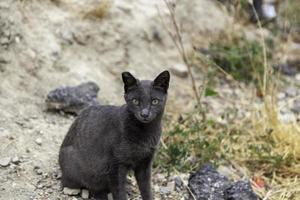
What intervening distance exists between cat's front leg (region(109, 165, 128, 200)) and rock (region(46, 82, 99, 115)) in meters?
1.08

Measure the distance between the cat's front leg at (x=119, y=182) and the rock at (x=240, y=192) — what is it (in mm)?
754

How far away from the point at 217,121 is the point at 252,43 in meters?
Answer: 1.19

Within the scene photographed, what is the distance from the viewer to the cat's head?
343cm

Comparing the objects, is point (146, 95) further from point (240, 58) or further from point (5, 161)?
point (240, 58)

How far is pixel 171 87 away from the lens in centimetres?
560

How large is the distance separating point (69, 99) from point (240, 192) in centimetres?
159

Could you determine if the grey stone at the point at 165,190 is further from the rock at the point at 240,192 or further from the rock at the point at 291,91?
the rock at the point at 291,91

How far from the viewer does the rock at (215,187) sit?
385 centimetres

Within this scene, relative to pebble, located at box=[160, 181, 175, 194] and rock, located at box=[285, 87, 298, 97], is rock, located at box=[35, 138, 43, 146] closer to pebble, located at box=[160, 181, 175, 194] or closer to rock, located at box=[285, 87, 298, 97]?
pebble, located at box=[160, 181, 175, 194]

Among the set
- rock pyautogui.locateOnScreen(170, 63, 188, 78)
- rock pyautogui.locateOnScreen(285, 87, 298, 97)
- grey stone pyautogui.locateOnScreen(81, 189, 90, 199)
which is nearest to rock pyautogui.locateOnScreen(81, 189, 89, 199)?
grey stone pyautogui.locateOnScreen(81, 189, 90, 199)

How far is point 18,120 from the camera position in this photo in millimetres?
4297

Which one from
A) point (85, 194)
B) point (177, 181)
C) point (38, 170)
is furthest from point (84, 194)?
point (177, 181)

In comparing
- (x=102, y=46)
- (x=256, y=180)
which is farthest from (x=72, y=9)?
(x=256, y=180)

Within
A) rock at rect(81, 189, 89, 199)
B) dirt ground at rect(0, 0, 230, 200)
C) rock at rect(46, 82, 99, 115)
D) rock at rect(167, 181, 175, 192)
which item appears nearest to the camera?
rock at rect(81, 189, 89, 199)
